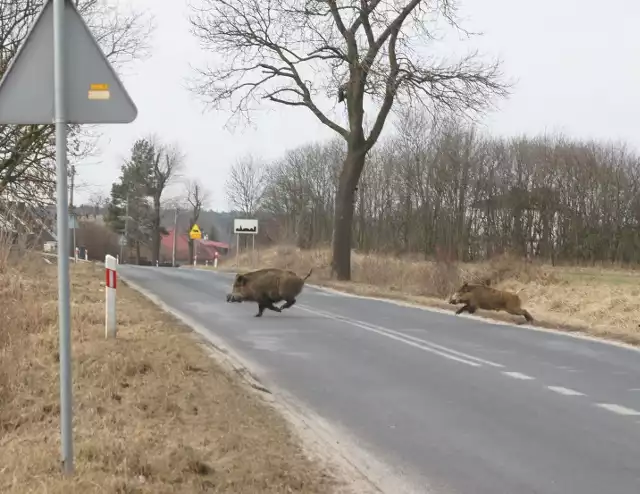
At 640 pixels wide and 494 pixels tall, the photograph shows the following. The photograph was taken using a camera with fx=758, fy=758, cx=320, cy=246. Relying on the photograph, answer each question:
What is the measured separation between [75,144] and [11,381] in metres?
16.7

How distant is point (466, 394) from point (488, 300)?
29.1 feet

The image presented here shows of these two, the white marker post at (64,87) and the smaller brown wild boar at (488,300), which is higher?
the white marker post at (64,87)

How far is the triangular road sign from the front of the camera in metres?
4.34

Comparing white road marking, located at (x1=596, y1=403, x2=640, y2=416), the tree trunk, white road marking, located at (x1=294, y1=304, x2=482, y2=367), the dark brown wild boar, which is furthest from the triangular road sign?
the tree trunk

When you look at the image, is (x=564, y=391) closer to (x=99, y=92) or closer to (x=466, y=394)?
(x=466, y=394)

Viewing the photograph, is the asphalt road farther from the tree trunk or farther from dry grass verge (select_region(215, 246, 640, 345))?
the tree trunk

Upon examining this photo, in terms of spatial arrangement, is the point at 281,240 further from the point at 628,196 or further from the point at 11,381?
the point at 11,381

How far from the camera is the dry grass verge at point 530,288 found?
56.4 ft

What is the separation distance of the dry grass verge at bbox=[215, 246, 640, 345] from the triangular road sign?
11622mm

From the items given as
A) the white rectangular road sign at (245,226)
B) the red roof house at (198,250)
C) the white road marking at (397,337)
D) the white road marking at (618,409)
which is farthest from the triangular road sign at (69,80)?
the red roof house at (198,250)

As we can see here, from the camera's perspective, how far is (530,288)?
77.5 ft

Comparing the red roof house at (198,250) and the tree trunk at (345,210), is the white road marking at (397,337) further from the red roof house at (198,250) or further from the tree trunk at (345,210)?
the red roof house at (198,250)

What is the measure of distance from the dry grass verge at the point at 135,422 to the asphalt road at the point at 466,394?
3.19 feet

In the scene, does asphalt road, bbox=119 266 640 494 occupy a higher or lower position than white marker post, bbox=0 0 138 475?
lower
